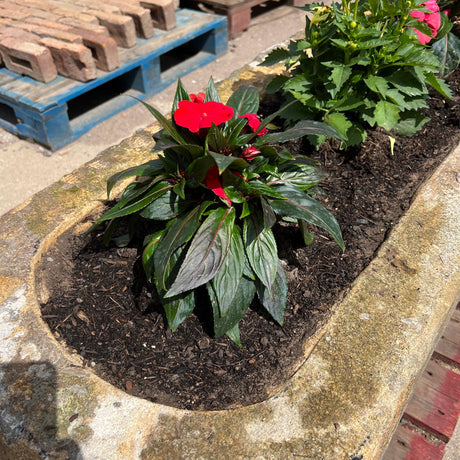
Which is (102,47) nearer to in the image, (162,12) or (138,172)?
(162,12)

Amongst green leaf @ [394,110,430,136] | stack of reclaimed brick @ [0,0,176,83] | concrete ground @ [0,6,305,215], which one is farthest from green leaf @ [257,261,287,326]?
stack of reclaimed brick @ [0,0,176,83]

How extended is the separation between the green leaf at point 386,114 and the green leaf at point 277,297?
92 centimetres

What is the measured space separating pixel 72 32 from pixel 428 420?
135 inches

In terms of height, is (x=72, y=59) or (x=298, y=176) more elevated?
(x=298, y=176)

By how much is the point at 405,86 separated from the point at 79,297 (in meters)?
1.71

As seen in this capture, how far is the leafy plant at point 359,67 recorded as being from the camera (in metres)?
2.01

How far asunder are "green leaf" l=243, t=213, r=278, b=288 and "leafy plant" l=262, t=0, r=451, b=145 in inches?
31.1

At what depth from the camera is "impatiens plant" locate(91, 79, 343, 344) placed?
1.43 meters

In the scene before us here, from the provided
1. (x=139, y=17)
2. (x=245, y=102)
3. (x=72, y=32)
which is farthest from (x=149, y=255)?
(x=139, y=17)

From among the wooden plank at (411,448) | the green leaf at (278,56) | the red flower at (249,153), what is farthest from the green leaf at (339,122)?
the wooden plank at (411,448)

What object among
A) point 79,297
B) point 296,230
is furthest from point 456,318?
point 79,297

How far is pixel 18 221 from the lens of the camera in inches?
75.8

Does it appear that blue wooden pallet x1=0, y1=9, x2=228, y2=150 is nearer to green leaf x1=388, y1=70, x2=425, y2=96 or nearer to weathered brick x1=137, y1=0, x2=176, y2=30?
weathered brick x1=137, y1=0, x2=176, y2=30

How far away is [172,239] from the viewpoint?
1.46 metres
